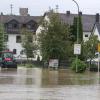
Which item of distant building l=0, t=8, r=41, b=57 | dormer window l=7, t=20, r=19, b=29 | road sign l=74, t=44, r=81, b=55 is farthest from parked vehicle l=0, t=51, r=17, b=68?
dormer window l=7, t=20, r=19, b=29

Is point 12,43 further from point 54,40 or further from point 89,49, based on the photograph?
point 89,49

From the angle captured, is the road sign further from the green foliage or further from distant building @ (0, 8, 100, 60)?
distant building @ (0, 8, 100, 60)

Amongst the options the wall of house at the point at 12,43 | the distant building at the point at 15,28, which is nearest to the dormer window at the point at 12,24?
the distant building at the point at 15,28

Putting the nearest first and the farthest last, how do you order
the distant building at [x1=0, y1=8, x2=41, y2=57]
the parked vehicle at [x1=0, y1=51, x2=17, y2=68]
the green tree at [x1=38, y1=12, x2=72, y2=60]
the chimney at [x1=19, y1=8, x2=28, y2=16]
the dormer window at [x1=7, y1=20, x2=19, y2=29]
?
the green tree at [x1=38, y1=12, x2=72, y2=60] < the parked vehicle at [x1=0, y1=51, x2=17, y2=68] < the dormer window at [x1=7, y1=20, x2=19, y2=29] < the distant building at [x1=0, y1=8, x2=41, y2=57] < the chimney at [x1=19, y1=8, x2=28, y2=16]

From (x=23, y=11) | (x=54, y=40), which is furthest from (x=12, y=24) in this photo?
(x=54, y=40)

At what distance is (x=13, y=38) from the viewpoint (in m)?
114

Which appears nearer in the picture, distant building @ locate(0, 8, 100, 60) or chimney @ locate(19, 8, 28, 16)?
distant building @ locate(0, 8, 100, 60)

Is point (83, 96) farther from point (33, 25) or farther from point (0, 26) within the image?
point (33, 25)

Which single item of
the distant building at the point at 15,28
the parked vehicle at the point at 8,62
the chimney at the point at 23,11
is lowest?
the parked vehicle at the point at 8,62

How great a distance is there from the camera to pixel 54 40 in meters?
66.1

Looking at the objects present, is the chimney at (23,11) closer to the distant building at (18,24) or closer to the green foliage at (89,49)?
the distant building at (18,24)

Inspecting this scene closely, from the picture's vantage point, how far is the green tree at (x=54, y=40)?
6594cm

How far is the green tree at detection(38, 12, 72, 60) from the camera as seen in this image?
6594 cm

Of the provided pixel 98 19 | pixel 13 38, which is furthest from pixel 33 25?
pixel 98 19
